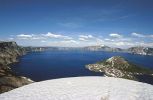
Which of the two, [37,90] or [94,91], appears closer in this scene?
[94,91]

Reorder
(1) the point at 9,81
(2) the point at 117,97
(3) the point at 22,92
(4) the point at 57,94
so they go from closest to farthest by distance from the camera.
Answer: (2) the point at 117,97 → (4) the point at 57,94 → (3) the point at 22,92 → (1) the point at 9,81

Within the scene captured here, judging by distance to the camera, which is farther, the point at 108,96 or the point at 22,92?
the point at 22,92

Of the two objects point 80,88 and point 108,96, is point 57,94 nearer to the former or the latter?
point 80,88

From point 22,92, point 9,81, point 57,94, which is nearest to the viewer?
point 57,94

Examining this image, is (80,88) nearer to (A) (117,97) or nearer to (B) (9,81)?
(A) (117,97)

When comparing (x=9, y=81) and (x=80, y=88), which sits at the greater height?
(x=80, y=88)

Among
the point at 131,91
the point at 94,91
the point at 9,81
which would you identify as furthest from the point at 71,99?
the point at 9,81

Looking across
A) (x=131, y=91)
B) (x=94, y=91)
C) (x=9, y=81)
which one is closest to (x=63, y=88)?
(x=94, y=91)

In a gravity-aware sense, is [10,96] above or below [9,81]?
above

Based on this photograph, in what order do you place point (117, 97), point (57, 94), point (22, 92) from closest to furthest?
point (117, 97) < point (57, 94) < point (22, 92)
